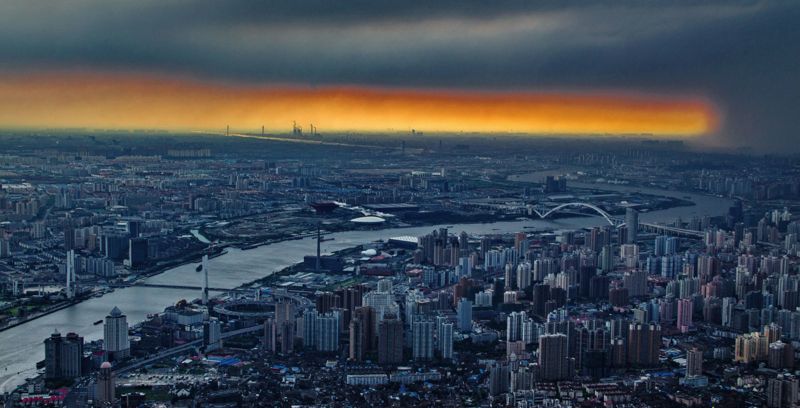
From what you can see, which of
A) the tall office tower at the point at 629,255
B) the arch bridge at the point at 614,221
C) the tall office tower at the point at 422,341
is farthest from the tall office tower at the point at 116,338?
the arch bridge at the point at 614,221

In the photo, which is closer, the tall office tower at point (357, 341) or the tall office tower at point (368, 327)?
the tall office tower at point (357, 341)

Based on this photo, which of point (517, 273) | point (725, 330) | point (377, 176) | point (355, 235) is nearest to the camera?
point (725, 330)

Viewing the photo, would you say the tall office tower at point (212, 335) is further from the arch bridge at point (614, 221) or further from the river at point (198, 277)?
the arch bridge at point (614, 221)

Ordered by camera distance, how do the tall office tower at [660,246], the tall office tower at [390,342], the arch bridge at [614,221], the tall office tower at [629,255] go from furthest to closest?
the arch bridge at [614,221], the tall office tower at [660,246], the tall office tower at [629,255], the tall office tower at [390,342]

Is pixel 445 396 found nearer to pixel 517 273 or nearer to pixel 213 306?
pixel 213 306

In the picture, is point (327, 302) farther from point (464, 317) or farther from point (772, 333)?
point (772, 333)

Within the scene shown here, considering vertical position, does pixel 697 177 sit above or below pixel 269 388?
above

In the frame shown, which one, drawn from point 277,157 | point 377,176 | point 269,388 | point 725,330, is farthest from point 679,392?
point 277,157

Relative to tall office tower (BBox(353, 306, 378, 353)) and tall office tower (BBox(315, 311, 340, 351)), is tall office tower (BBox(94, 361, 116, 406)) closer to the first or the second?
tall office tower (BBox(315, 311, 340, 351))
